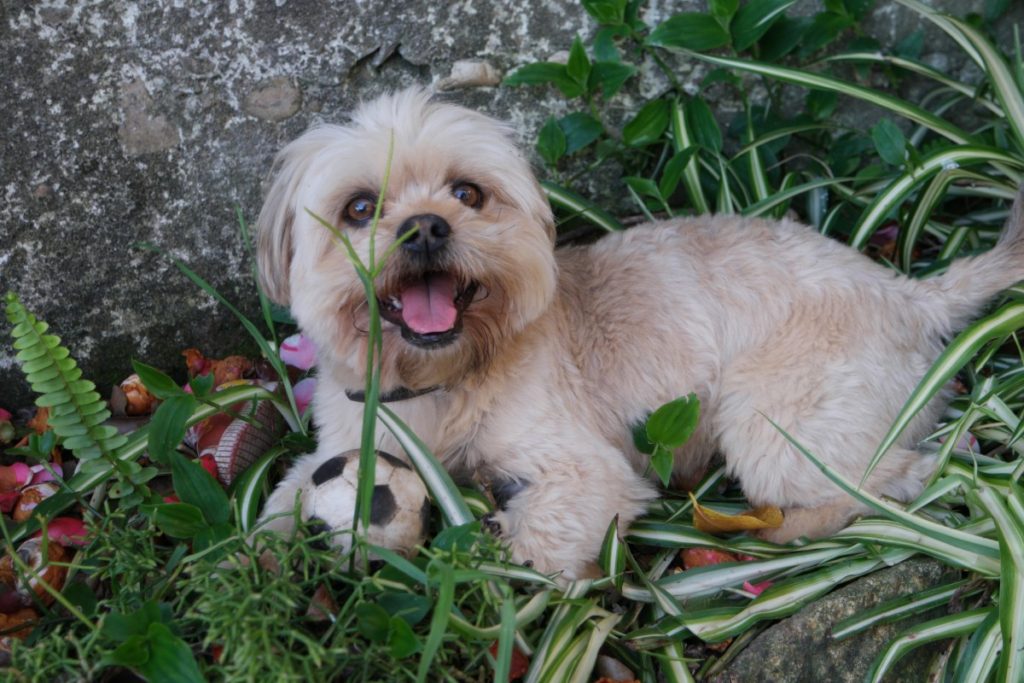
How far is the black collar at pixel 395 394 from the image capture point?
105 inches

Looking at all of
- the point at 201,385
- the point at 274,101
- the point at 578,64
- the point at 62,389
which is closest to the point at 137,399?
the point at 201,385

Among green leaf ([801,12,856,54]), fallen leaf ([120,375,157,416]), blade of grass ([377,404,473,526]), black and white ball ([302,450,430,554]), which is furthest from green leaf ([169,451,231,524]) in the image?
green leaf ([801,12,856,54])

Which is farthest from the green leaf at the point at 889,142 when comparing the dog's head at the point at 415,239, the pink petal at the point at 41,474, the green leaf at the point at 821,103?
the pink petal at the point at 41,474

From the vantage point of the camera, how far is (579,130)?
3670 mm

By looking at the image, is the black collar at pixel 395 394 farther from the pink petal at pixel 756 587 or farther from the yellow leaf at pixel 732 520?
the pink petal at pixel 756 587

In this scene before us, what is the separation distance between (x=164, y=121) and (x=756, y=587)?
2.40 metres

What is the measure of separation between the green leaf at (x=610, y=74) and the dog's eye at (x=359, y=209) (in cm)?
137

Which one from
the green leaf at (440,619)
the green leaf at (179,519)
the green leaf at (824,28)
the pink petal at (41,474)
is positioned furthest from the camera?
the green leaf at (824,28)

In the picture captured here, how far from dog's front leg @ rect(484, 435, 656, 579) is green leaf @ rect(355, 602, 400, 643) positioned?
579 mm

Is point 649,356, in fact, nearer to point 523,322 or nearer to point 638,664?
point 523,322

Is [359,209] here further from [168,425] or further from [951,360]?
[951,360]

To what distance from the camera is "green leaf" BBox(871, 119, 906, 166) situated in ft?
11.4

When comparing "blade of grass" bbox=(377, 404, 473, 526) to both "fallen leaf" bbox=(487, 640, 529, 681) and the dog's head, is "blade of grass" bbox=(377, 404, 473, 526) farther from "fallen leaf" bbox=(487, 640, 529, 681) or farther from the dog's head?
"fallen leaf" bbox=(487, 640, 529, 681)

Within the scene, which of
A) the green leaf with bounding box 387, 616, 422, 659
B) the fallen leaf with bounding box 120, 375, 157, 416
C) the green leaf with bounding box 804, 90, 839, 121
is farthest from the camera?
the green leaf with bounding box 804, 90, 839, 121
